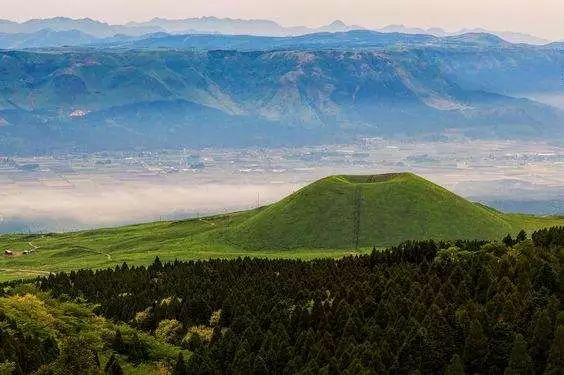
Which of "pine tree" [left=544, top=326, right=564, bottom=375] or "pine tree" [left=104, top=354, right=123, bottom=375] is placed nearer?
"pine tree" [left=544, top=326, right=564, bottom=375]

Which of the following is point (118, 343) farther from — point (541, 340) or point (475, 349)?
point (541, 340)

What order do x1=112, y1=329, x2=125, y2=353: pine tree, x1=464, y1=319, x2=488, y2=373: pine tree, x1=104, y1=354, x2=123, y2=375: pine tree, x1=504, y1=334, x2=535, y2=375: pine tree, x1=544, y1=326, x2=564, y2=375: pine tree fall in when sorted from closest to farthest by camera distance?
1. x1=544, y1=326, x2=564, y2=375: pine tree
2. x1=504, y1=334, x2=535, y2=375: pine tree
3. x1=104, y1=354, x2=123, y2=375: pine tree
4. x1=464, y1=319, x2=488, y2=373: pine tree
5. x1=112, y1=329, x2=125, y2=353: pine tree

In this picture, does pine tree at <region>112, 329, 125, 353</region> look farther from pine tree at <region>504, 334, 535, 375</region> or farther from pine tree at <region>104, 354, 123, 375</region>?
pine tree at <region>504, 334, 535, 375</region>

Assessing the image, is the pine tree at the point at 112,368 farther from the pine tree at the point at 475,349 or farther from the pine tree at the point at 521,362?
the pine tree at the point at 521,362

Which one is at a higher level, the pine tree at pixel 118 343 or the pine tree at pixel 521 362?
the pine tree at pixel 521 362

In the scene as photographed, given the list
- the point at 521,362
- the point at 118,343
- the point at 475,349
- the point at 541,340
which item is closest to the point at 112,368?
the point at 118,343

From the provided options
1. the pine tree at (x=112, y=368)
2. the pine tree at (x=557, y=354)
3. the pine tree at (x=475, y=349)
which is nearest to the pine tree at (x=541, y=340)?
the pine tree at (x=557, y=354)

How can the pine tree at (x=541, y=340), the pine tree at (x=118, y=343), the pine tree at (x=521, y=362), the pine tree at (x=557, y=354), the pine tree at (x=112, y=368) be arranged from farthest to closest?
the pine tree at (x=118, y=343) < the pine tree at (x=112, y=368) < the pine tree at (x=541, y=340) < the pine tree at (x=521, y=362) < the pine tree at (x=557, y=354)

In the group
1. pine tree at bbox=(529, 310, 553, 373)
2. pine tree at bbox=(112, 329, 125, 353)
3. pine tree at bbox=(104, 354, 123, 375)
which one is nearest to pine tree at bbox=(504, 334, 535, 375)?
pine tree at bbox=(529, 310, 553, 373)

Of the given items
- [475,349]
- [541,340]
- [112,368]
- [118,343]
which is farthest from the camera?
[118,343]

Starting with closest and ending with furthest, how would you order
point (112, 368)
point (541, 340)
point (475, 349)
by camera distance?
point (541, 340)
point (112, 368)
point (475, 349)

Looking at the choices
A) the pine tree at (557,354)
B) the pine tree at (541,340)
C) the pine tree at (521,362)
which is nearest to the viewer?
the pine tree at (557,354)
